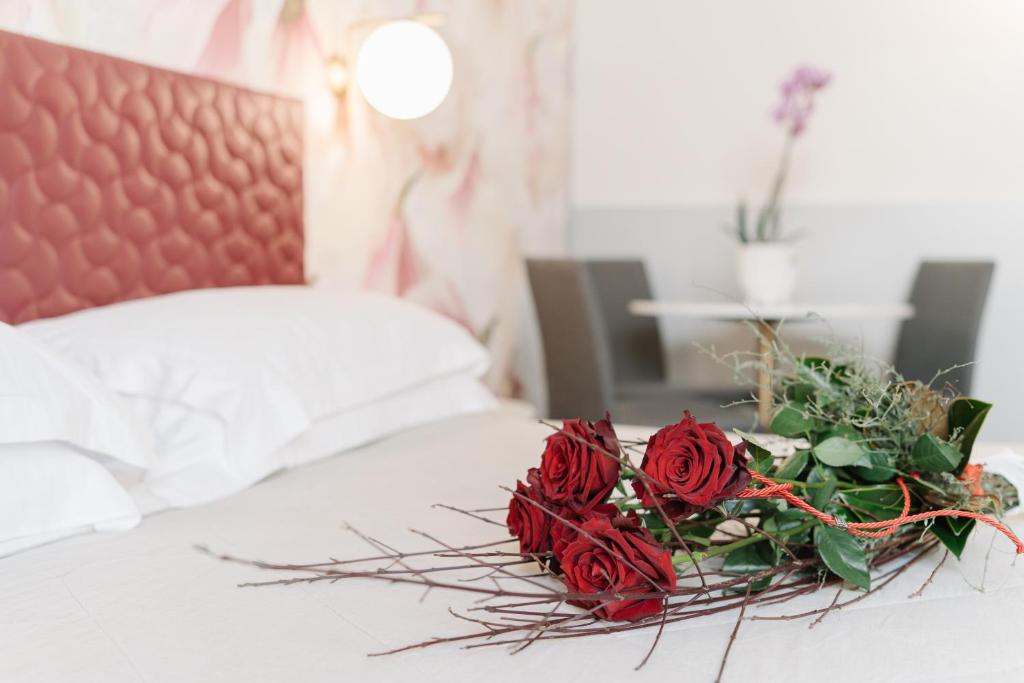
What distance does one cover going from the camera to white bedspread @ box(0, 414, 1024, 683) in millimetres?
766

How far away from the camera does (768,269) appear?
301 centimetres

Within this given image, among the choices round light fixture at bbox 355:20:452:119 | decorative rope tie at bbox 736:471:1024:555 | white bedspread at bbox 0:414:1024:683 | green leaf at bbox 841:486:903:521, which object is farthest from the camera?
round light fixture at bbox 355:20:452:119

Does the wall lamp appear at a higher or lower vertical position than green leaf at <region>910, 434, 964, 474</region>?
higher

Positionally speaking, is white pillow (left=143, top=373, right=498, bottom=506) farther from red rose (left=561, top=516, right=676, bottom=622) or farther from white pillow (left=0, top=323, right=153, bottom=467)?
red rose (left=561, top=516, right=676, bottom=622)

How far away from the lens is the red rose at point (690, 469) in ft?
2.66

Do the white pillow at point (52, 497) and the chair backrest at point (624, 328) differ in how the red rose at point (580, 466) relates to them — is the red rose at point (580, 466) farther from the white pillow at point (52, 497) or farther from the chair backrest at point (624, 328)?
the chair backrest at point (624, 328)

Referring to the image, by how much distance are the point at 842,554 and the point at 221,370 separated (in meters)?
0.95

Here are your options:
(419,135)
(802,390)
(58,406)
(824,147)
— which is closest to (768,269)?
(824,147)

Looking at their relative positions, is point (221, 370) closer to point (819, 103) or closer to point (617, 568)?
point (617, 568)

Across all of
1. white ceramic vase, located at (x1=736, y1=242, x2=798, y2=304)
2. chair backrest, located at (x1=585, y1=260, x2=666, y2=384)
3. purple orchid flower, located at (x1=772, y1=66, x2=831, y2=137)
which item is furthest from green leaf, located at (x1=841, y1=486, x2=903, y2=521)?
chair backrest, located at (x1=585, y1=260, x2=666, y2=384)

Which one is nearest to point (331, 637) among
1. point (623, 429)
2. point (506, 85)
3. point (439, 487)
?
point (439, 487)

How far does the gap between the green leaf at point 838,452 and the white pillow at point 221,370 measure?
2.70ft

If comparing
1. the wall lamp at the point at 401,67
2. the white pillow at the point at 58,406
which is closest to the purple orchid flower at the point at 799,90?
the wall lamp at the point at 401,67

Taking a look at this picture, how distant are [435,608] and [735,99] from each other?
3.11 meters
